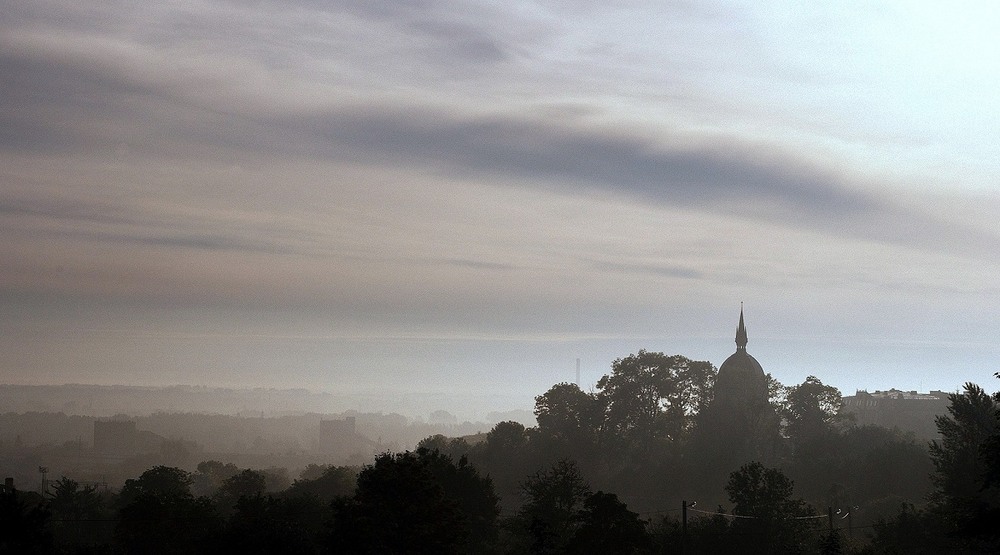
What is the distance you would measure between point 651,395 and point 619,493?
1652 cm

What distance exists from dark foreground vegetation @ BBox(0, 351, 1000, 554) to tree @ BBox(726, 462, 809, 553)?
0.14m

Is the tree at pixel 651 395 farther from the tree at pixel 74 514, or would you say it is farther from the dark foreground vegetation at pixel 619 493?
the tree at pixel 74 514

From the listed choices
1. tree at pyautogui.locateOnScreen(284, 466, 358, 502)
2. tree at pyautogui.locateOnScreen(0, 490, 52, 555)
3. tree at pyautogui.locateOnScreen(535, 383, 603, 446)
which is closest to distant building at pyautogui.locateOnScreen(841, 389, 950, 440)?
tree at pyautogui.locateOnScreen(535, 383, 603, 446)

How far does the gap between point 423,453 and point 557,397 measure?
68340mm

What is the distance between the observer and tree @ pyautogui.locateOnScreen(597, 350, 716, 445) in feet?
428

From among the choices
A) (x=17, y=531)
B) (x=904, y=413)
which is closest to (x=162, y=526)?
(x=17, y=531)

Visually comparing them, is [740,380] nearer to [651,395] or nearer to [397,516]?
[651,395]

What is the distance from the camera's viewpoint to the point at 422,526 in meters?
48.8

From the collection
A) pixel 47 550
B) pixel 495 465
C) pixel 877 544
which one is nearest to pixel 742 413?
pixel 495 465

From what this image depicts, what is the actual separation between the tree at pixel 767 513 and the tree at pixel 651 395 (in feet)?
167

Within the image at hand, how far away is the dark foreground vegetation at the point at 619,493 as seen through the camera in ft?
164

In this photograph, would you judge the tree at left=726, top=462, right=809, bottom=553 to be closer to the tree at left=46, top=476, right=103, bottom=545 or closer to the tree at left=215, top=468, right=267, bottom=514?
the tree at left=46, top=476, right=103, bottom=545

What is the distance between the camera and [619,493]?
12131 cm

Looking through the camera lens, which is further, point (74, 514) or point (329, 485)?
point (329, 485)
